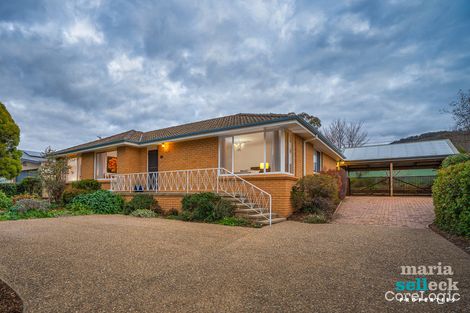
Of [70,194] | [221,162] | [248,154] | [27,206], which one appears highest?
[248,154]

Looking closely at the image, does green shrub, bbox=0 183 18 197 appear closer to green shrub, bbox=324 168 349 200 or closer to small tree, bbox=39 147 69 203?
small tree, bbox=39 147 69 203

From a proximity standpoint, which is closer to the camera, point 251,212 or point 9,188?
point 251,212

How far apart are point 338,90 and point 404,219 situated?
1383cm

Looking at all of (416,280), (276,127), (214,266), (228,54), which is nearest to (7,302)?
(214,266)

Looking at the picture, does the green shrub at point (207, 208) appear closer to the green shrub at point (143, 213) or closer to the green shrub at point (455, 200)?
the green shrub at point (143, 213)

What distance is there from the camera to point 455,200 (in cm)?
575

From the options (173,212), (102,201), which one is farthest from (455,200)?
(102,201)

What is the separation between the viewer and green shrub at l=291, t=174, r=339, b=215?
9.07 m

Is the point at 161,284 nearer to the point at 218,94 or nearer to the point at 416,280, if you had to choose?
the point at 416,280

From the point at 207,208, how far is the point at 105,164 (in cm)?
948

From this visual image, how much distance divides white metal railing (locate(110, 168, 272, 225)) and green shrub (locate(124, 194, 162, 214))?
3.46 ft

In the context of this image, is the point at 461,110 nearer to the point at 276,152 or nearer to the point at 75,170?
the point at 276,152

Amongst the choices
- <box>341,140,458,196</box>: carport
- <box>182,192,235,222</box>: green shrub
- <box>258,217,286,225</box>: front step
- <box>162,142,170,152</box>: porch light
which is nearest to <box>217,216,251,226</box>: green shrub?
<box>182,192,235,222</box>: green shrub

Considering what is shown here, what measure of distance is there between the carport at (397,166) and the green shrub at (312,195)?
32.4ft
